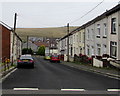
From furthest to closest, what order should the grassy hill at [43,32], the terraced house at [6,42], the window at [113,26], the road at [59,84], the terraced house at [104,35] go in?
the grassy hill at [43,32], the terraced house at [6,42], the window at [113,26], the terraced house at [104,35], the road at [59,84]

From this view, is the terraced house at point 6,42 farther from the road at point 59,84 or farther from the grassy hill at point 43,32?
the grassy hill at point 43,32

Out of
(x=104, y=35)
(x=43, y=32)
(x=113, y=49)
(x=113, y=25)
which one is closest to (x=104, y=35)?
(x=104, y=35)

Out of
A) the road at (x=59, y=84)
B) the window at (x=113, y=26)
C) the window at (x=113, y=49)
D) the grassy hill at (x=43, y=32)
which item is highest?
the grassy hill at (x=43, y=32)

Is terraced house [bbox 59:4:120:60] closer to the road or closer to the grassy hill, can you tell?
the road

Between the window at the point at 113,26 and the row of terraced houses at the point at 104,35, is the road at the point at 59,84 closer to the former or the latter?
the row of terraced houses at the point at 104,35

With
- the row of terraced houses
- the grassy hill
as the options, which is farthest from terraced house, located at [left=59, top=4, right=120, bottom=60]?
the grassy hill

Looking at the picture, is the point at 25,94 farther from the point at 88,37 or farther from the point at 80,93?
the point at 88,37

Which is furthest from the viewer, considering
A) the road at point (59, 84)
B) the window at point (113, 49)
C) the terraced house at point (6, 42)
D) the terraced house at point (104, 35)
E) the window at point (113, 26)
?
the terraced house at point (6, 42)

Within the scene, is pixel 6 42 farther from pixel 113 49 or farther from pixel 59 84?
pixel 59 84

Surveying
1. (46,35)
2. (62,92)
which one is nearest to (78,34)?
(62,92)

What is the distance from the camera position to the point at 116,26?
2422 centimetres

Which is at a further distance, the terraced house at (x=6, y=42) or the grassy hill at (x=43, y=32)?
the grassy hill at (x=43, y=32)

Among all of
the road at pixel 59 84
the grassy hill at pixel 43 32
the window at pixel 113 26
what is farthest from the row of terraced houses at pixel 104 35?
the grassy hill at pixel 43 32

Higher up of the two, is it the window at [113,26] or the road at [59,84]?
the window at [113,26]
